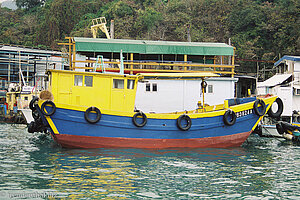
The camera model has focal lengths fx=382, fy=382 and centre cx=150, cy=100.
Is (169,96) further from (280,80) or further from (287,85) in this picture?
(280,80)

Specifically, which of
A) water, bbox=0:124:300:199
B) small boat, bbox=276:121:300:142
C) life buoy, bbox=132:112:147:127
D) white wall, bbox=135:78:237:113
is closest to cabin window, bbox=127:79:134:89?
life buoy, bbox=132:112:147:127

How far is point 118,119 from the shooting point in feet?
48.8

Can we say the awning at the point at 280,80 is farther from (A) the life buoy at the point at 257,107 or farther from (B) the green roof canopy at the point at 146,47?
(A) the life buoy at the point at 257,107

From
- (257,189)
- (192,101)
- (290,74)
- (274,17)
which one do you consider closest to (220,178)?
(257,189)

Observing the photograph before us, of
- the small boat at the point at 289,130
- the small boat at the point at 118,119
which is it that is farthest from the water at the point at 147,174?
the small boat at the point at 289,130

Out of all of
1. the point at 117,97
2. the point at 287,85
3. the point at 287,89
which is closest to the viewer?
the point at 117,97

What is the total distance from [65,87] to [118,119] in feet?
8.31

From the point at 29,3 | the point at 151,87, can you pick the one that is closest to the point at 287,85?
the point at 151,87

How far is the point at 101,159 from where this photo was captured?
12844mm

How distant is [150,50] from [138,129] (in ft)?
23.7

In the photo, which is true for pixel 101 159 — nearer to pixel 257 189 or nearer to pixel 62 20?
pixel 257 189

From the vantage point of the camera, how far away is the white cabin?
24703mm

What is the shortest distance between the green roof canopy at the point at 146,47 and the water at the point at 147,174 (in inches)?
275

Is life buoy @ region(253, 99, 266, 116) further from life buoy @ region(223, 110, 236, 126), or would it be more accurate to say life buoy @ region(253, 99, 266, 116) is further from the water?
the water
